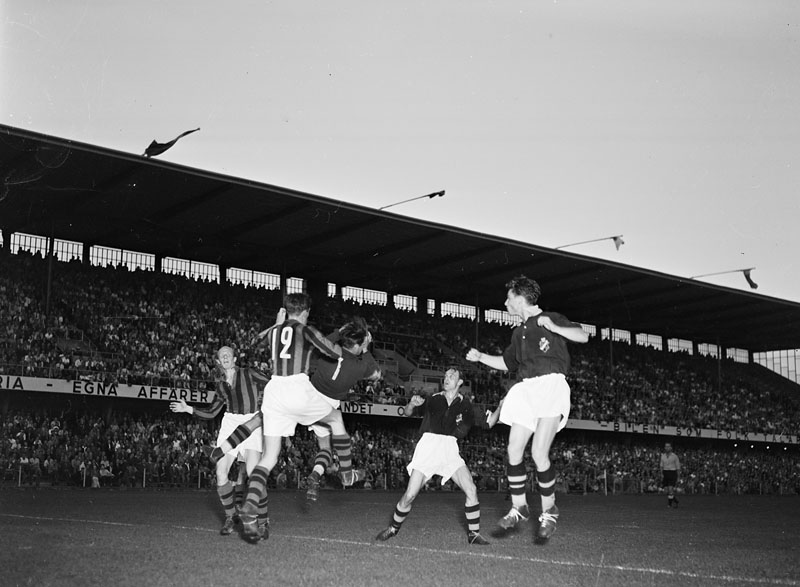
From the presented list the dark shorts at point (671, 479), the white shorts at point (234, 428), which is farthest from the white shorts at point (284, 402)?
the dark shorts at point (671, 479)

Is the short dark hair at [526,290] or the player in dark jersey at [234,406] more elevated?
the short dark hair at [526,290]

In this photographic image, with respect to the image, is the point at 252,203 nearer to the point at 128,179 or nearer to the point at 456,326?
the point at 128,179

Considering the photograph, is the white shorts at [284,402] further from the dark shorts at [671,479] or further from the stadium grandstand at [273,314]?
the dark shorts at [671,479]

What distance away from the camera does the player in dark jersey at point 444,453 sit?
10.4 m

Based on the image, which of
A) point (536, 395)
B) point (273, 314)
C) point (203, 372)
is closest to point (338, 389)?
point (536, 395)

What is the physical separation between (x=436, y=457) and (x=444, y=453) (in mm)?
110

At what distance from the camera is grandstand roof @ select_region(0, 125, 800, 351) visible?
29.8 metres

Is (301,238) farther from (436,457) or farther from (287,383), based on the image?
(287,383)

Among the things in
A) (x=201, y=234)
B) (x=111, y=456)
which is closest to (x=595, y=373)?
(x=201, y=234)

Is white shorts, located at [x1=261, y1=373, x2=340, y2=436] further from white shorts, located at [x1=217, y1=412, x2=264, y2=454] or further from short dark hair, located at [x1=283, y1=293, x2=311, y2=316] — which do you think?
white shorts, located at [x1=217, y1=412, x2=264, y2=454]

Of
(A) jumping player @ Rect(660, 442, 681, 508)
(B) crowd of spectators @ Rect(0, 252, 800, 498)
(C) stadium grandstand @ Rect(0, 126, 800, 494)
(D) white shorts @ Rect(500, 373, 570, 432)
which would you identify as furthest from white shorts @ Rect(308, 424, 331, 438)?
(B) crowd of spectators @ Rect(0, 252, 800, 498)

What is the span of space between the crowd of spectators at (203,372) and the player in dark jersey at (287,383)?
67.0 ft

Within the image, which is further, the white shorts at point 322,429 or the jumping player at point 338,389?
the white shorts at point 322,429

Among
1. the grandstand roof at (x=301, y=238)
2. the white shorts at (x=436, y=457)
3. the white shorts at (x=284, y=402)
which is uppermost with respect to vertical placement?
the grandstand roof at (x=301, y=238)
